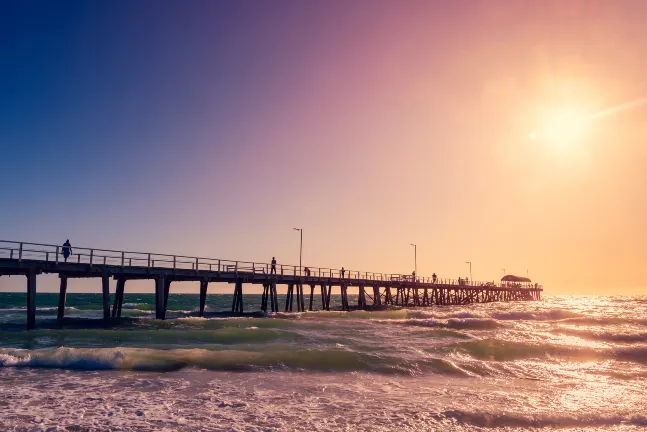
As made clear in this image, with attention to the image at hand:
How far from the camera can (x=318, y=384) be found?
1192cm

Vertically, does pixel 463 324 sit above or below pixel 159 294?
below

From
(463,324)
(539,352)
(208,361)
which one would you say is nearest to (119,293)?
(208,361)

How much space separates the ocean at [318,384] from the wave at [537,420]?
1.2 inches

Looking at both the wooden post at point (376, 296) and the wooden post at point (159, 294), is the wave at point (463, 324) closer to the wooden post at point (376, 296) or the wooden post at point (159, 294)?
the wooden post at point (159, 294)

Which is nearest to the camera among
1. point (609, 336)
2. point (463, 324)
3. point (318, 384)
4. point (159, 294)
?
point (318, 384)

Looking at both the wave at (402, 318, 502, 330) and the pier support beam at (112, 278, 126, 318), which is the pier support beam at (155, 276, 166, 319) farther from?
the wave at (402, 318, 502, 330)

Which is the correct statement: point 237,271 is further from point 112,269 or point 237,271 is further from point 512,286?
point 512,286

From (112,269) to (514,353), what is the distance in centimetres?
2235

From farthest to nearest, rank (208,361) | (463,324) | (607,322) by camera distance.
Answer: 1. (607,322)
2. (463,324)
3. (208,361)

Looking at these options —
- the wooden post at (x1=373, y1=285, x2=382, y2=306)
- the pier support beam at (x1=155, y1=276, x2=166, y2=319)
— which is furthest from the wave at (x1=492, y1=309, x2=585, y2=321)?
the pier support beam at (x1=155, y1=276, x2=166, y2=319)

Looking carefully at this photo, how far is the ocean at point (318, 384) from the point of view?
28.4 feet

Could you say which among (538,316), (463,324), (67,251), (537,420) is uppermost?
(67,251)

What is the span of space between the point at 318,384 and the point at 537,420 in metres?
5.15

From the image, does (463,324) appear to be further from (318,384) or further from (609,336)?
(318,384)
